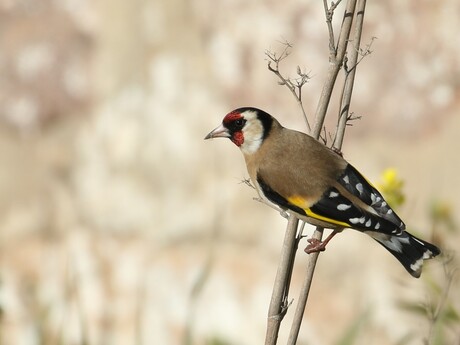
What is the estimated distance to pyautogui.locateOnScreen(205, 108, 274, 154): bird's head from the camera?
2480 mm

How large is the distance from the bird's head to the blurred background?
87 centimetres

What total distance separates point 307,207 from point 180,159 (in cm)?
149

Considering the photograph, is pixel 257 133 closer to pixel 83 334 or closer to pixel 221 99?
pixel 83 334

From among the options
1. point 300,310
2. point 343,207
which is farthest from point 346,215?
point 300,310

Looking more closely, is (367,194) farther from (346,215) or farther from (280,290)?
(280,290)

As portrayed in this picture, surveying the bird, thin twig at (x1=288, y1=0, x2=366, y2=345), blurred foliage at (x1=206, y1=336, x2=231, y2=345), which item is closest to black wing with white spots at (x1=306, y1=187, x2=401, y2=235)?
the bird

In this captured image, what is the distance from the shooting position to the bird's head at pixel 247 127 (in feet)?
8.14

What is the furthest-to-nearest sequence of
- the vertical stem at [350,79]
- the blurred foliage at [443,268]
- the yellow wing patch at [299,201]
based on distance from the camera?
the yellow wing patch at [299,201]
the blurred foliage at [443,268]
the vertical stem at [350,79]

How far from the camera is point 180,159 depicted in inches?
144

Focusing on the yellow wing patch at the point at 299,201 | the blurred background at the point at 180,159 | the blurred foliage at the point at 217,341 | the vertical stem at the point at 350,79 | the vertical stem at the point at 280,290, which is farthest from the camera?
the blurred background at the point at 180,159

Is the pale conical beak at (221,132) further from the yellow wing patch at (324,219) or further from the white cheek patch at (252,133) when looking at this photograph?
the yellow wing patch at (324,219)

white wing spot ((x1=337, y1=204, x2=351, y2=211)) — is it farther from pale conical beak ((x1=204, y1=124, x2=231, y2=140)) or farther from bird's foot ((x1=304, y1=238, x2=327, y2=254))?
pale conical beak ((x1=204, y1=124, x2=231, y2=140))

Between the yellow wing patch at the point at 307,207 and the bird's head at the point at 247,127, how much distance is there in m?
0.27

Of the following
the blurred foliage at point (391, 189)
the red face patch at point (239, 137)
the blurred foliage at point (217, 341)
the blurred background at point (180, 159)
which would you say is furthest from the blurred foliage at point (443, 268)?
the blurred foliage at point (217, 341)
